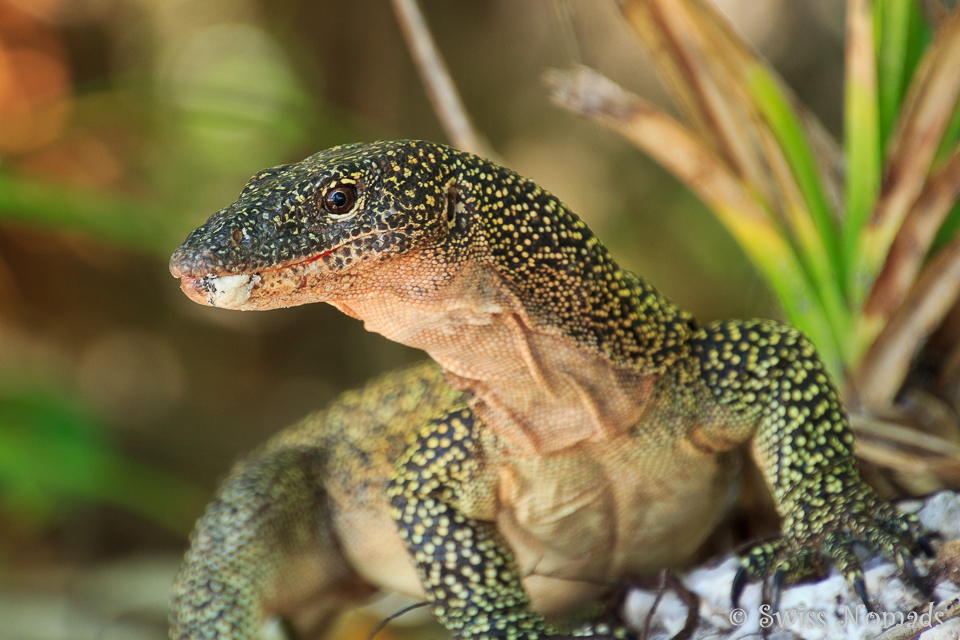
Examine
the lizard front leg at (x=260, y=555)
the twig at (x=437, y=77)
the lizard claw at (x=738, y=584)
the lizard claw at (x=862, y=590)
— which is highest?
the twig at (x=437, y=77)

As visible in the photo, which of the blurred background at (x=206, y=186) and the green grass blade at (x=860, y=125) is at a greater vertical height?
the blurred background at (x=206, y=186)

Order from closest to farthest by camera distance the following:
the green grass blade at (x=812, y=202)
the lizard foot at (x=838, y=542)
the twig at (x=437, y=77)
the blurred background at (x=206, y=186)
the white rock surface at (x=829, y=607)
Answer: the white rock surface at (x=829, y=607), the lizard foot at (x=838, y=542), the green grass blade at (x=812, y=202), the twig at (x=437, y=77), the blurred background at (x=206, y=186)

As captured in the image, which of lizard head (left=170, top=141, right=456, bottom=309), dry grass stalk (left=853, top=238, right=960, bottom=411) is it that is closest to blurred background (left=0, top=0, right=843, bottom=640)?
dry grass stalk (left=853, top=238, right=960, bottom=411)

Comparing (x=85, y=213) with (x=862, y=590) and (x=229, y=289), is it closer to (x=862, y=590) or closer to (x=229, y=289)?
(x=229, y=289)

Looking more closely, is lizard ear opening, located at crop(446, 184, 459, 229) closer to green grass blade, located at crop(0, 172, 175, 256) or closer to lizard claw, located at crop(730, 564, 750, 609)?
lizard claw, located at crop(730, 564, 750, 609)
